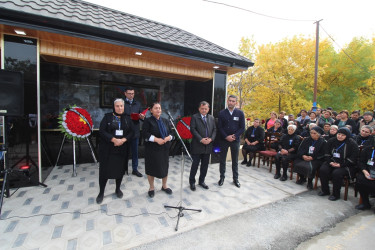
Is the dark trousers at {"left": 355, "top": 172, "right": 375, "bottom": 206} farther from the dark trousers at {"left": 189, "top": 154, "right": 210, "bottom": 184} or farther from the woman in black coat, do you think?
the woman in black coat

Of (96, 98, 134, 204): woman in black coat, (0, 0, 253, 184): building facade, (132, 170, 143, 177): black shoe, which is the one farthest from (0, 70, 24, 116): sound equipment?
(132, 170, 143, 177): black shoe

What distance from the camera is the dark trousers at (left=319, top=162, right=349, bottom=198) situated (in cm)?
362

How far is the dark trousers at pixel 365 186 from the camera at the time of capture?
3.27 metres

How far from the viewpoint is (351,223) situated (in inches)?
114

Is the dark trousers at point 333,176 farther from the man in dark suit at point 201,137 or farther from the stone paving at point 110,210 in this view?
the man in dark suit at point 201,137

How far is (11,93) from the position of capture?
2943mm

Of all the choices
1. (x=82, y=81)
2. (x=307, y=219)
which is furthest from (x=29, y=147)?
(x=307, y=219)

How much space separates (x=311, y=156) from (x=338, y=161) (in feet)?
1.63

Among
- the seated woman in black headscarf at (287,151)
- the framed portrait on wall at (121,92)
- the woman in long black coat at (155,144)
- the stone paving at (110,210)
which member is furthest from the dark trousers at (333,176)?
the framed portrait on wall at (121,92)

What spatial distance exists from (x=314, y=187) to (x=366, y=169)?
1054mm

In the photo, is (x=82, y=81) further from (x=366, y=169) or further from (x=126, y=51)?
(x=366, y=169)

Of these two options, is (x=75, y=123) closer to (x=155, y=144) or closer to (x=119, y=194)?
(x=119, y=194)

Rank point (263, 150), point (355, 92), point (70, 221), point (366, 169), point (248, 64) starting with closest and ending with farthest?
point (70, 221)
point (366, 169)
point (248, 64)
point (263, 150)
point (355, 92)

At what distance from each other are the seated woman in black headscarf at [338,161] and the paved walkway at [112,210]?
37cm
